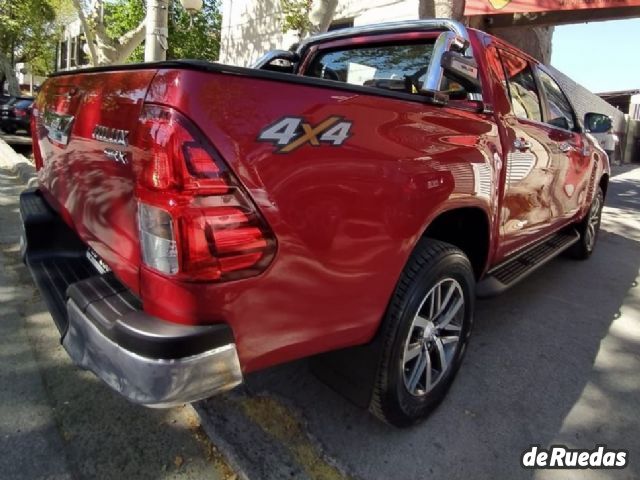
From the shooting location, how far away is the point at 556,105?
13.6 ft

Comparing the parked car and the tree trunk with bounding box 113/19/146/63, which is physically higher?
the tree trunk with bounding box 113/19/146/63

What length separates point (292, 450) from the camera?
2213mm

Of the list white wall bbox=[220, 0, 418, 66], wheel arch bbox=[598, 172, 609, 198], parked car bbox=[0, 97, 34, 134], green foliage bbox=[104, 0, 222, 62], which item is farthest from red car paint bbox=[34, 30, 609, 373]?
parked car bbox=[0, 97, 34, 134]

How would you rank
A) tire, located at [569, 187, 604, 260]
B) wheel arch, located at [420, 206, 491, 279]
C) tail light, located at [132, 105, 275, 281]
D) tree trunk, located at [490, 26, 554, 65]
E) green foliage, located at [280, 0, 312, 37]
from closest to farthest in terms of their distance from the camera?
1. tail light, located at [132, 105, 275, 281]
2. wheel arch, located at [420, 206, 491, 279]
3. tire, located at [569, 187, 604, 260]
4. green foliage, located at [280, 0, 312, 37]
5. tree trunk, located at [490, 26, 554, 65]

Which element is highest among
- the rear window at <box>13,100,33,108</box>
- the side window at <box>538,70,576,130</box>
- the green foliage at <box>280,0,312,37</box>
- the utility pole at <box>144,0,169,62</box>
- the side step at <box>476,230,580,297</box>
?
the green foliage at <box>280,0,312,37</box>

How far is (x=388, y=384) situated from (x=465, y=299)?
29.1 inches

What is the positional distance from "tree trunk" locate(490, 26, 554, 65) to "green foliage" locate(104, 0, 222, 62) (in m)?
10.8

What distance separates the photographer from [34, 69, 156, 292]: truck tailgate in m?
1.71

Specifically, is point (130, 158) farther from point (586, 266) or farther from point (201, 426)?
point (586, 266)

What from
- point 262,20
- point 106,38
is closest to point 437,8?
point 262,20

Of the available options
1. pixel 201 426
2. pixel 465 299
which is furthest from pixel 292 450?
pixel 465 299

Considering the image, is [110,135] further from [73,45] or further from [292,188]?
[73,45]

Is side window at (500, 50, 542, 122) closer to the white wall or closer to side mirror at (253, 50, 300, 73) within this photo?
side mirror at (253, 50, 300, 73)

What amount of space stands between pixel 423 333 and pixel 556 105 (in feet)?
9.01
